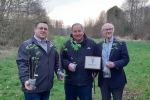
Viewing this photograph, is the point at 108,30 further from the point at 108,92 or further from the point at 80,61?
the point at 108,92

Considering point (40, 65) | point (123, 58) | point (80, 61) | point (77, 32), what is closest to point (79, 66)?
point (80, 61)

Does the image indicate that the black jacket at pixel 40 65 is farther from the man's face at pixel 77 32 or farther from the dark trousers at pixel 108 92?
the dark trousers at pixel 108 92

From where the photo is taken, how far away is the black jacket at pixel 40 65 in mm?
2743

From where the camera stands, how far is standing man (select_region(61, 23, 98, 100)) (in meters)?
3.29

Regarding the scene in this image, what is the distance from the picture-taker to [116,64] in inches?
127

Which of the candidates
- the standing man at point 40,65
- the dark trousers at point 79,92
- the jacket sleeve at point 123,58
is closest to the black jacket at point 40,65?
the standing man at point 40,65

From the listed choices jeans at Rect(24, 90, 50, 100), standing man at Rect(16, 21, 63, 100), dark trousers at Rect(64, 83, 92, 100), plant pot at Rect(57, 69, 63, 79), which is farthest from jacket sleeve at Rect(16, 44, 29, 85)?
dark trousers at Rect(64, 83, 92, 100)

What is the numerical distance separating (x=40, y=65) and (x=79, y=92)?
1.17 meters

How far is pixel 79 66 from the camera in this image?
330 cm

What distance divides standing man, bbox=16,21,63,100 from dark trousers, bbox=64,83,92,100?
1.87 ft

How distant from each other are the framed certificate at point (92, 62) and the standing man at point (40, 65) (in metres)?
0.74

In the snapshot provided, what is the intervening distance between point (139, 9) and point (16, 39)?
38.7m

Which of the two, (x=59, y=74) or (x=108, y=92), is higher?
(x=59, y=74)

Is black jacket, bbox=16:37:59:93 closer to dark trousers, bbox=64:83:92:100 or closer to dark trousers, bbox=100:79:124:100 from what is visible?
dark trousers, bbox=64:83:92:100
